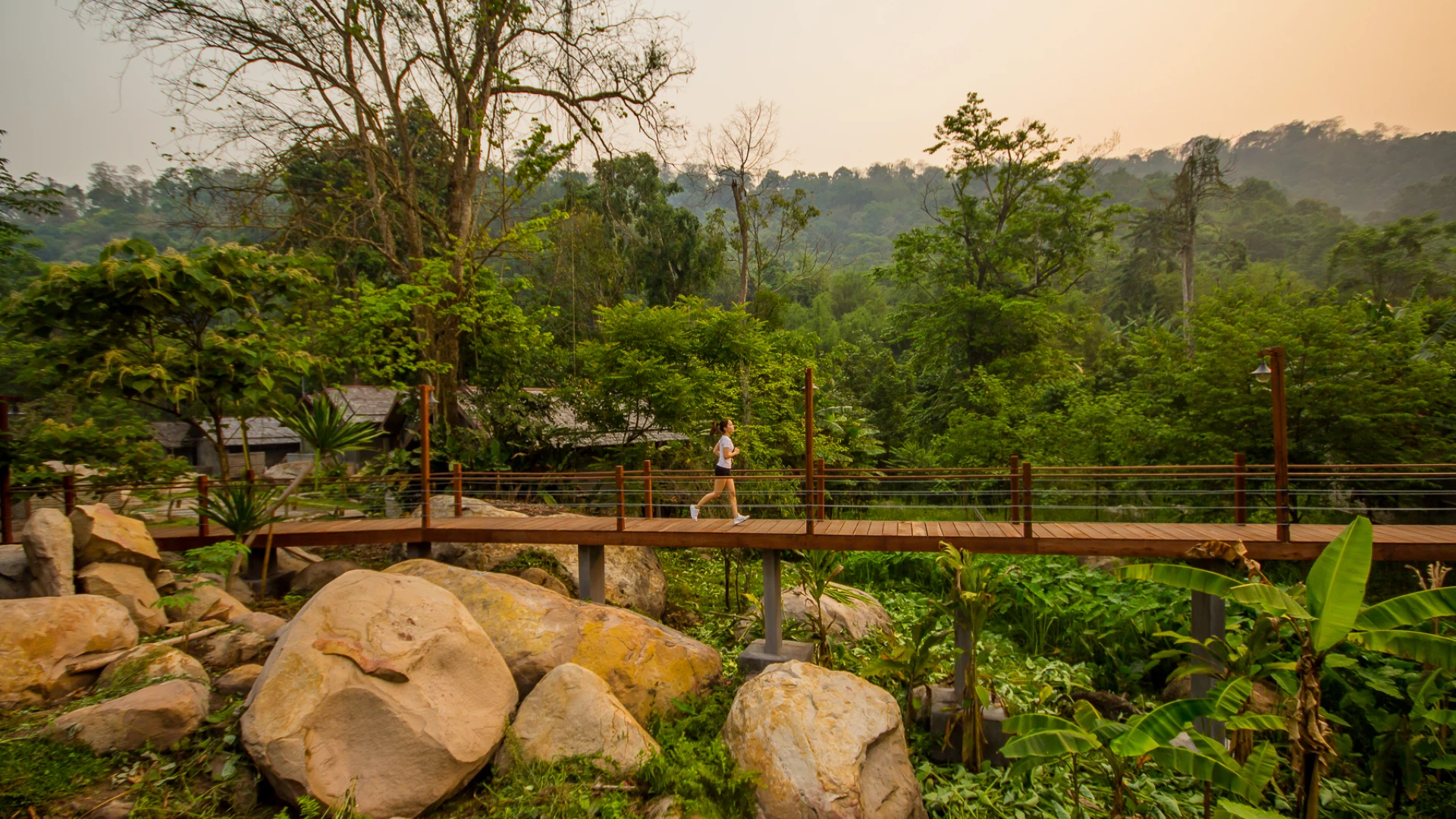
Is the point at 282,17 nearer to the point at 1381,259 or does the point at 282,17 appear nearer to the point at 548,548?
the point at 548,548

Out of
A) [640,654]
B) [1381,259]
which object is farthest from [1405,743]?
[1381,259]

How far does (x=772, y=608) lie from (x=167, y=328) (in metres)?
8.45

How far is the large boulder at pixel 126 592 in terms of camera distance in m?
6.95

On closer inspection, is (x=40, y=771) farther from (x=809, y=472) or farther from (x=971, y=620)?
(x=971, y=620)

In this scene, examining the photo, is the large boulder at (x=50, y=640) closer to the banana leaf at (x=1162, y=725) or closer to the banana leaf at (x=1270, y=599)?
the banana leaf at (x=1162, y=725)

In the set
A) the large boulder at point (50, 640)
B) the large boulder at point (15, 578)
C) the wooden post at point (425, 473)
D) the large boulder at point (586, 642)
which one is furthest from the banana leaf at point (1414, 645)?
the large boulder at point (15, 578)

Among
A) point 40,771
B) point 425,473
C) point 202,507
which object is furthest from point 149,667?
point 425,473

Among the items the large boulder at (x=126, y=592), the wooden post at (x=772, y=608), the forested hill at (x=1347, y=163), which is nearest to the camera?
→ the large boulder at (x=126, y=592)

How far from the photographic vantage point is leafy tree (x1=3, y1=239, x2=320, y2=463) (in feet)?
25.7

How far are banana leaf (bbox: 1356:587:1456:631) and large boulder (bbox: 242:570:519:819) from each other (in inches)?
250

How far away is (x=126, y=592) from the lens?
7078 millimetres

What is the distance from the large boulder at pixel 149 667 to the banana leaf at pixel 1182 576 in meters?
7.95

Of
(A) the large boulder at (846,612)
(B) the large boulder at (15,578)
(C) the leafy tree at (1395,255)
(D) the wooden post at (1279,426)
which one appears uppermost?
(C) the leafy tree at (1395,255)

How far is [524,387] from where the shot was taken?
17.3m
